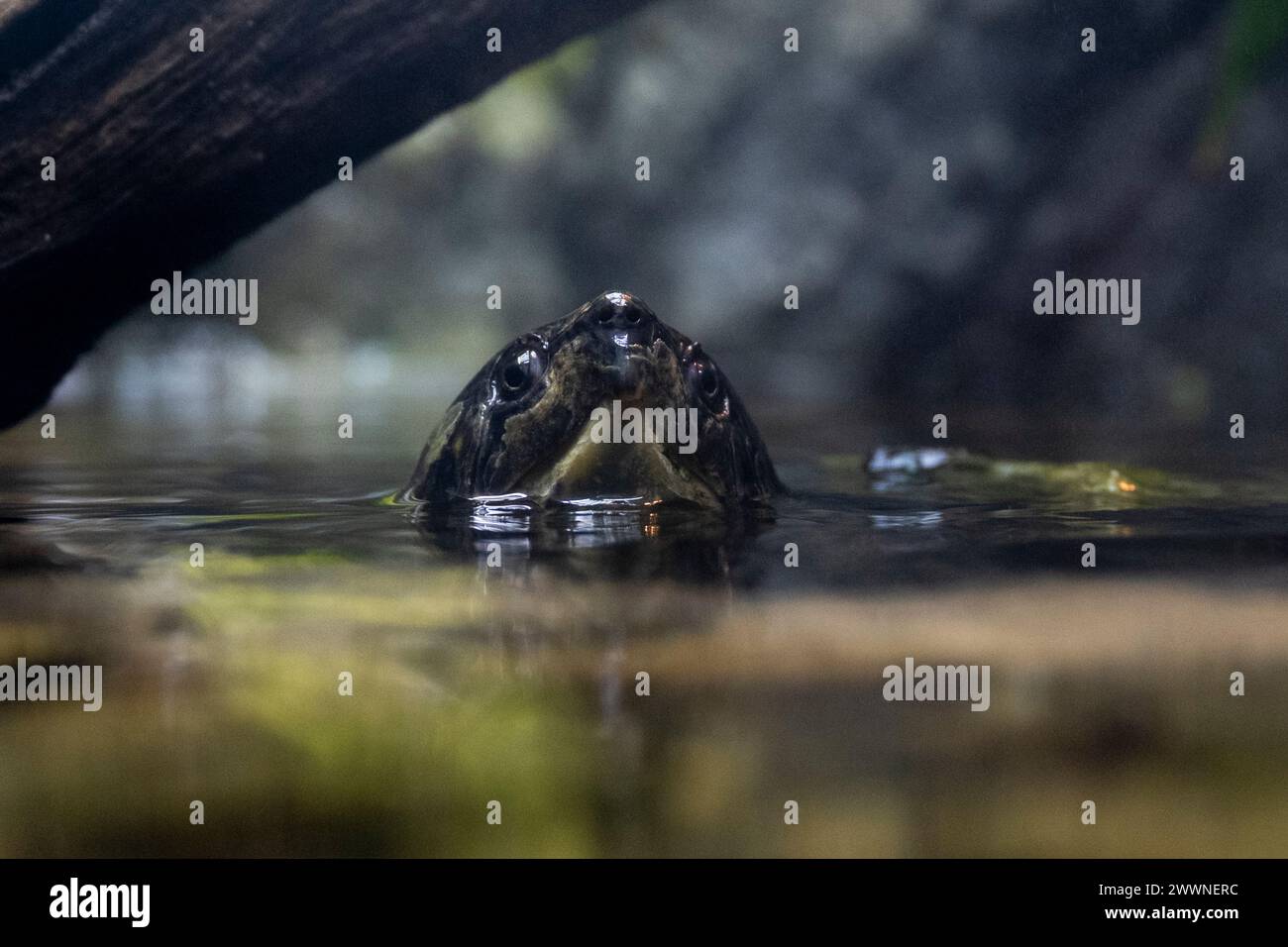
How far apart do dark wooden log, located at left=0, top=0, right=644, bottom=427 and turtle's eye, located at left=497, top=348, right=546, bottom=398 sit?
923 mm

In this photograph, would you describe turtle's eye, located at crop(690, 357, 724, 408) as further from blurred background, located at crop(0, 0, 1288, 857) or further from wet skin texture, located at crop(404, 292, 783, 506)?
blurred background, located at crop(0, 0, 1288, 857)

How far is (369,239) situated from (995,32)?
28.4 ft

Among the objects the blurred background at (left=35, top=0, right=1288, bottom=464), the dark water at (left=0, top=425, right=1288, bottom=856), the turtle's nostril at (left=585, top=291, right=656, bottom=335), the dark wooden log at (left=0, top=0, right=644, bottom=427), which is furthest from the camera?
the blurred background at (left=35, top=0, right=1288, bottom=464)

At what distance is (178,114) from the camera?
305 cm

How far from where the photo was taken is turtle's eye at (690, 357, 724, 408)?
2963mm

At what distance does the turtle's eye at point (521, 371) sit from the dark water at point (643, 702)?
61cm

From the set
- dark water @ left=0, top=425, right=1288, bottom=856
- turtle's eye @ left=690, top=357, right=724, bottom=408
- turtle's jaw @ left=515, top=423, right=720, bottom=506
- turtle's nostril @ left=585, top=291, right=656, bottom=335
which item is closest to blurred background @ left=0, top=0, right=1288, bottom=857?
dark water @ left=0, top=425, right=1288, bottom=856

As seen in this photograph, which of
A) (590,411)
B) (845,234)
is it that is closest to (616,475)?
(590,411)

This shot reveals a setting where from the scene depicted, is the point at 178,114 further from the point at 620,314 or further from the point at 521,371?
the point at 620,314

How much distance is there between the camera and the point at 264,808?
50.9 inches

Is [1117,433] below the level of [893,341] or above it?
below

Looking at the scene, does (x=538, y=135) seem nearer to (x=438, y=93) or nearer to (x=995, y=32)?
(x=995, y=32)

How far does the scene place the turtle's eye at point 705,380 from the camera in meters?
2.96
